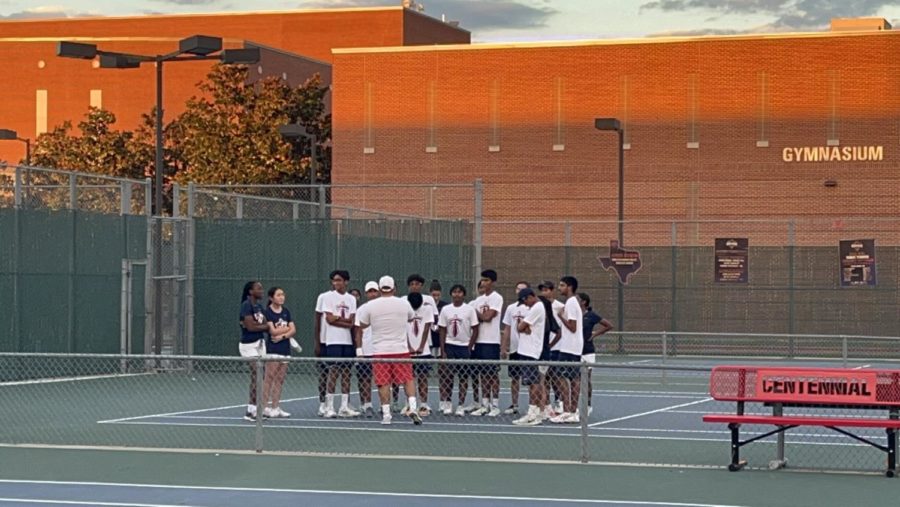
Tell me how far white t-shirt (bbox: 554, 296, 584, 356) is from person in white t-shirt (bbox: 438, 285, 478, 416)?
5.17 ft

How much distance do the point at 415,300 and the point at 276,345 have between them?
6.43ft

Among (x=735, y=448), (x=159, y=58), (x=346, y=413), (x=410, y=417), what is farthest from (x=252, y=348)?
(x=159, y=58)

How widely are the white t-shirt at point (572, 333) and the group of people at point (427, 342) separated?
0.04 feet

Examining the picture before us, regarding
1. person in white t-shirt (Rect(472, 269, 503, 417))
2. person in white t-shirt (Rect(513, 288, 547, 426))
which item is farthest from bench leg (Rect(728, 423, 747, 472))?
person in white t-shirt (Rect(472, 269, 503, 417))

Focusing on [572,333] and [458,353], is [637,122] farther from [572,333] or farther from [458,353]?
[572,333]

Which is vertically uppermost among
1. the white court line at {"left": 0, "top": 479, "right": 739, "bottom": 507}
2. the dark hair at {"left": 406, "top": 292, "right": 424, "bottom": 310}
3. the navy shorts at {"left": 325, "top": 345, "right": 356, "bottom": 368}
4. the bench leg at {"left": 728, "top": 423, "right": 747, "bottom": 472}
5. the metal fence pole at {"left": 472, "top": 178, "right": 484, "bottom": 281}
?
the metal fence pole at {"left": 472, "top": 178, "right": 484, "bottom": 281}

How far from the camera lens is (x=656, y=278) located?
1642 inches

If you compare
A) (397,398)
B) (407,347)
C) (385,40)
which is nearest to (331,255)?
(397,398)

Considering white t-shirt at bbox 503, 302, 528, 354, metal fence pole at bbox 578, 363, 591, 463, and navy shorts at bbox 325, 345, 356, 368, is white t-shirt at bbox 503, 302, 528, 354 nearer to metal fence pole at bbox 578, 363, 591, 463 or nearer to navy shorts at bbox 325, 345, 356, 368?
navy shorts at bbox 325, 345, 356, 368

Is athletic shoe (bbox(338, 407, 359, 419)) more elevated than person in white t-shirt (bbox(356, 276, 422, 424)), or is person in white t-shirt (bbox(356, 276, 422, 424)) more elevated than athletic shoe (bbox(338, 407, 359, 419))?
person in white t-shirt (bbox(356, 276, 422, 424))

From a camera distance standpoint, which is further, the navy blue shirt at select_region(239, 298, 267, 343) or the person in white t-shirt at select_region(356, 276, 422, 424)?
the navy blue shirt at select_region(239, 298, 267, 343)

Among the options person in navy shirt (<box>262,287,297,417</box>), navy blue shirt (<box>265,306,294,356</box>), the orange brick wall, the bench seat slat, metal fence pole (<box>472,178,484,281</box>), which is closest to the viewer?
the bench seat slat

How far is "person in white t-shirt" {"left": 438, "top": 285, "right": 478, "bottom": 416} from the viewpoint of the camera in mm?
21234

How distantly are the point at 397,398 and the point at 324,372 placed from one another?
189 cm
